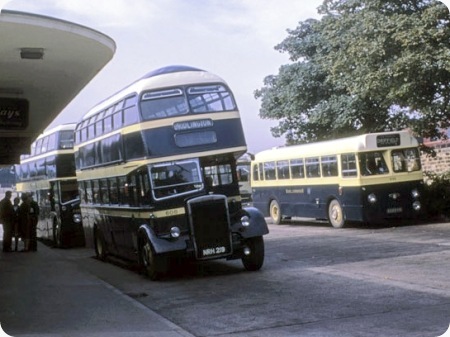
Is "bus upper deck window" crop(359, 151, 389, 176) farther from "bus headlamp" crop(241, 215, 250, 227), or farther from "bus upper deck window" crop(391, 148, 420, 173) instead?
"bus headlamp" crop(241, 215, 250, 227)

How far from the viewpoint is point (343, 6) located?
1186cm

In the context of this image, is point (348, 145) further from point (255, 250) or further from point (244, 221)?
point (244, 221)

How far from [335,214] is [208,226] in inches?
346

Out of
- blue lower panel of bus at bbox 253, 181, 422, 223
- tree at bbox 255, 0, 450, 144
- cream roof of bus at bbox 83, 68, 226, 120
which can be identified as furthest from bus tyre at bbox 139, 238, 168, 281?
blue lower panel of bus at bbox 253, 181, 422, 223

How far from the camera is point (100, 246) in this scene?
49.6ft

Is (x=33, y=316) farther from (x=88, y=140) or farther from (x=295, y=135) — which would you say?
(x=88, y=140)

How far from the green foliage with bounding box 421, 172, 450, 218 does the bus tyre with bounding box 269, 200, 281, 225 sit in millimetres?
4721

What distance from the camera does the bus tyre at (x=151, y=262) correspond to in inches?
424

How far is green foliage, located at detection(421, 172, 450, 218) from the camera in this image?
1877 cm

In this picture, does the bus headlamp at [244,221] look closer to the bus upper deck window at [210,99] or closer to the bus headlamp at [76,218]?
the bus upper deck window at [210,99]

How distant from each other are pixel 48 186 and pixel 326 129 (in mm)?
9309

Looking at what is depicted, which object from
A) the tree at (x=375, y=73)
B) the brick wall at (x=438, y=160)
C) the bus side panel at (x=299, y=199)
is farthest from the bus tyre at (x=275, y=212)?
the tree at (x=375, y=73)

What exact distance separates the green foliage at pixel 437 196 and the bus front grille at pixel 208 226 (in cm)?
957

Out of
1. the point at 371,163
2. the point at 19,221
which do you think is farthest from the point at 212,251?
the point at 19,221
